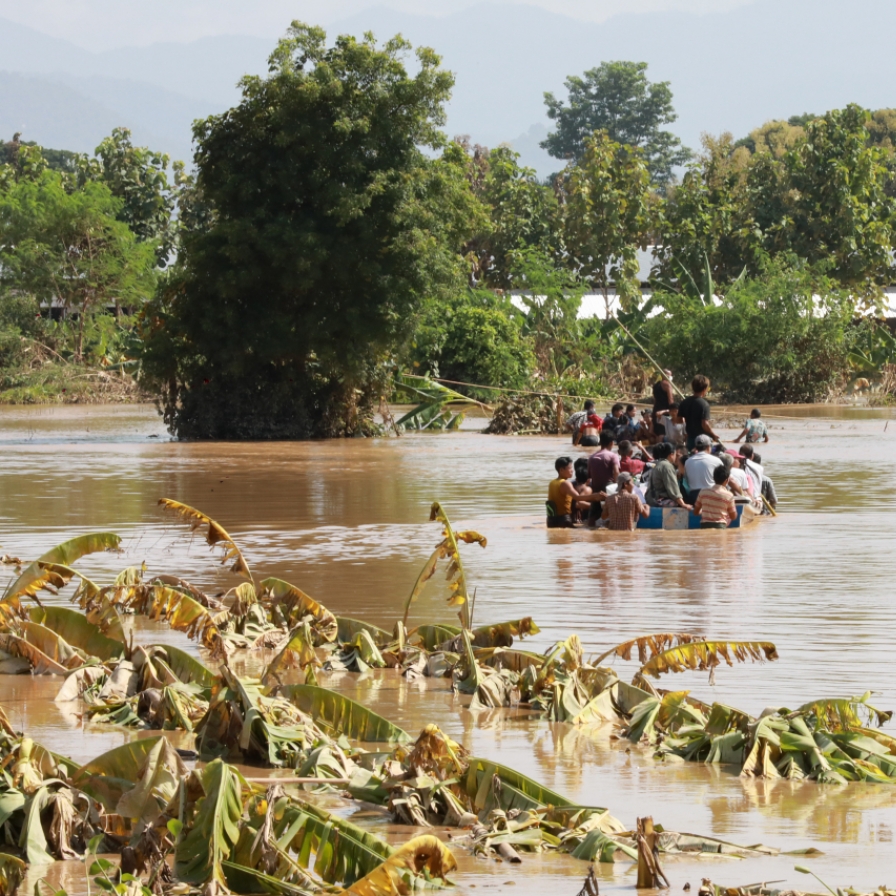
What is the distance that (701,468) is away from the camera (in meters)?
15.6

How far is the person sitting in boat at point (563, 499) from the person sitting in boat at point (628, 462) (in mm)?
1177

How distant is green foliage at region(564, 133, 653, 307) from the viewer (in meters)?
59.8

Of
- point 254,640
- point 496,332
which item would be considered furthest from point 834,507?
point 496,332

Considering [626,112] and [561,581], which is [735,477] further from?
[626,112]

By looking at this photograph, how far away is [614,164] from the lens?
6056 cm

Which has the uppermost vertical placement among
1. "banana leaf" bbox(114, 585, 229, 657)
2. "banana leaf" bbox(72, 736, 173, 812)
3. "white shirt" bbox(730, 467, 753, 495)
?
"white shirt" bbox(730, 467, 753, 495)

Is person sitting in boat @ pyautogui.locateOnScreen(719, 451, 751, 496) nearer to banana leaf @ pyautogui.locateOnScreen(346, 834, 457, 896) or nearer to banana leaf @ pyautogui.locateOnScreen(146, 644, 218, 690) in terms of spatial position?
banana leaf @ pyautogui.locateOnScreen(146, 644, 218, 690)

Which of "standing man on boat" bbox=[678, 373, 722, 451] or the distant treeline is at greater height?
the distant treeline

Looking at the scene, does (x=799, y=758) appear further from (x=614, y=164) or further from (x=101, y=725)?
(x=614, y=164)

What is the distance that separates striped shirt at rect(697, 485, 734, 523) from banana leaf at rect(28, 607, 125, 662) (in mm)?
8403

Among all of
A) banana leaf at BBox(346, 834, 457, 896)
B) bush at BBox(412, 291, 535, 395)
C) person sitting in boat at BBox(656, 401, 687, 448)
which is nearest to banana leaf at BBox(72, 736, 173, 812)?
banana leaf at BBox(346, 834, 457, 896)

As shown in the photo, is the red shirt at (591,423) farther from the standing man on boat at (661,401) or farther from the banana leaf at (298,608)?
the banana leaf at (298,608)

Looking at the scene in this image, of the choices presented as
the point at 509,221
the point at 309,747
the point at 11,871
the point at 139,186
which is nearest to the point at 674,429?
the point at 309,747

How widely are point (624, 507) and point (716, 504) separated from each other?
0.97 m
